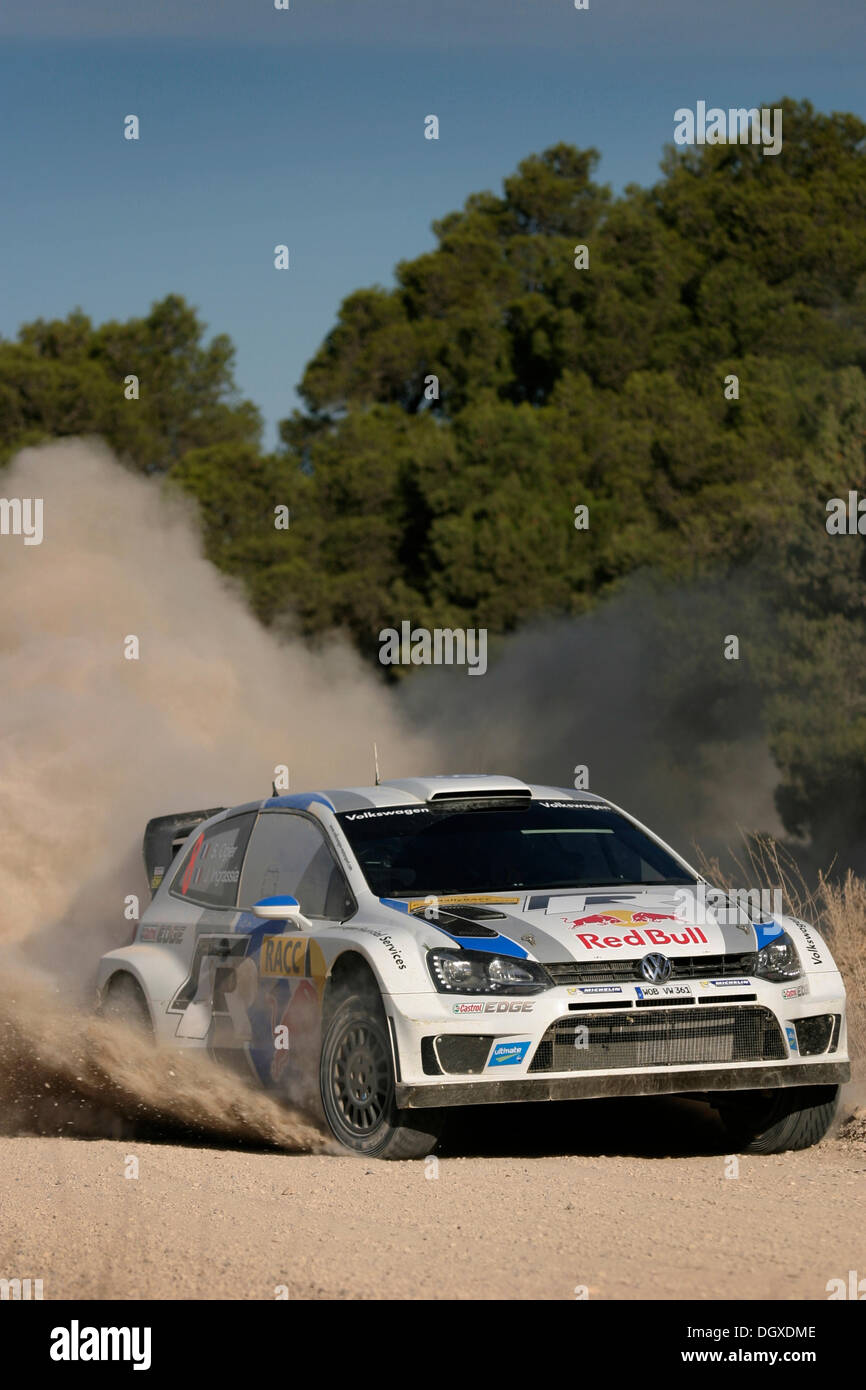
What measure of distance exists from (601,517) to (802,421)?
458cm

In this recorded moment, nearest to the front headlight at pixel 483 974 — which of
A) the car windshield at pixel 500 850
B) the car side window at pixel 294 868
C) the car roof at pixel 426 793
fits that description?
the car windshield at pixel 500 850

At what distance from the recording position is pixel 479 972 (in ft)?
22.2

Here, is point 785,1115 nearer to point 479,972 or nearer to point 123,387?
point 479,972

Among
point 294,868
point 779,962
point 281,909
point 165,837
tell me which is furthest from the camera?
point 165,837

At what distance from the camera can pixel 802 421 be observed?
110ft

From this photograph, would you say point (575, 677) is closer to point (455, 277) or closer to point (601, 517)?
point (601, 517)

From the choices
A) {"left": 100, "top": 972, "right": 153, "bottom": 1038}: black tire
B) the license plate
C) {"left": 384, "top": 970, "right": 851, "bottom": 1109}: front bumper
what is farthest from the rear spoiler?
the license plate

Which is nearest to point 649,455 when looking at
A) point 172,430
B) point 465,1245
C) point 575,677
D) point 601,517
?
point 601,517

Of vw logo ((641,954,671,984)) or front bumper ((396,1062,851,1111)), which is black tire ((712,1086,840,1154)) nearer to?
front bumper ((396,1062,851,1111))

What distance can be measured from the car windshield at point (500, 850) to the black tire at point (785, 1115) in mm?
1040

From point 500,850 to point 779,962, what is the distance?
1400 mm

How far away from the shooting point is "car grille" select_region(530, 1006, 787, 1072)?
671 cm

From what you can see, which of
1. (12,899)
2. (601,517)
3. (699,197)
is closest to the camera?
(12,899)

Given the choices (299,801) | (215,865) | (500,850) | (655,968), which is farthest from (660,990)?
(215,865)
